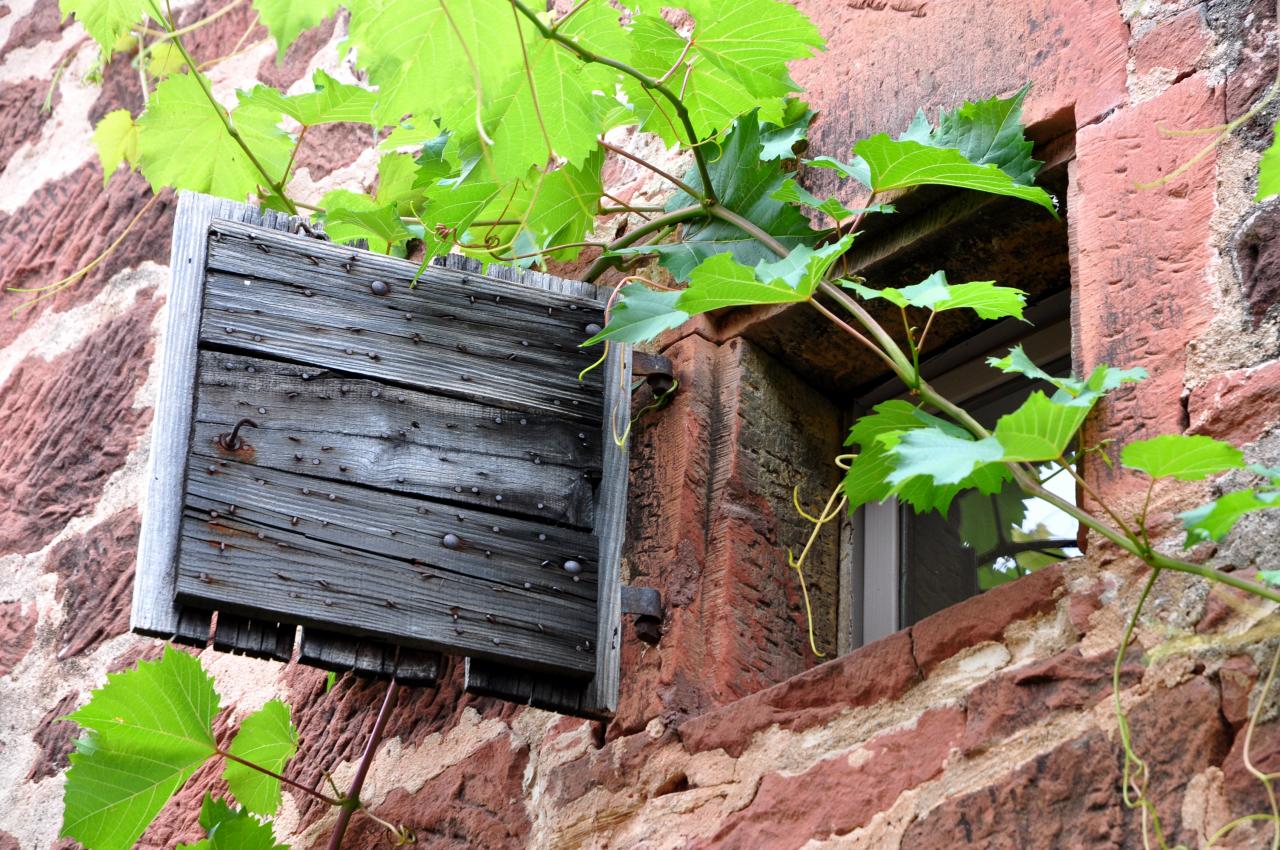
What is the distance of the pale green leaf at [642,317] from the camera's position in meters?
1.75

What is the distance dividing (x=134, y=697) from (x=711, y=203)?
88 centimetres

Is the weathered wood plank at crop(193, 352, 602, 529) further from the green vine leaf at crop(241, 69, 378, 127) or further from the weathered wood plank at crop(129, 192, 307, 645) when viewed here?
the green vine leaf at crop(241, 69, 378, 127)

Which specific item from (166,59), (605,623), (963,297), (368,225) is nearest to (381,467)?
(605,623)

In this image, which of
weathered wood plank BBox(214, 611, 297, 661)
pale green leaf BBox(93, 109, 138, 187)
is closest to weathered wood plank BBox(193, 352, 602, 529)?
weathered wood plank BBox(214, 611, 297, 661)

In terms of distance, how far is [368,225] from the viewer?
84.4 inches

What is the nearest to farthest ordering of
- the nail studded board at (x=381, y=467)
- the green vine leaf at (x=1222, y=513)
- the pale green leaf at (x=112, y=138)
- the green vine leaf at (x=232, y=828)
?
the green vine leaf at (x=1222, y=513) → the nail studded board at (x=381, y=467) → the green vine leaf at (x=232, y=828) → the pale green leaf at (x=112, y=138)

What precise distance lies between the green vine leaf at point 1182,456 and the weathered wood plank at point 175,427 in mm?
942

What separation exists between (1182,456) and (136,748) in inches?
47.1

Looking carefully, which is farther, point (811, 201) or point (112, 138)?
point (112, 138)

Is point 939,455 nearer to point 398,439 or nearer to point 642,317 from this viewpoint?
point 642,317

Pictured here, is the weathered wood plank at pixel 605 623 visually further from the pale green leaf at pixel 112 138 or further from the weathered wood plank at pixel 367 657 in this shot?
the pale green leaf at pixel 112 138

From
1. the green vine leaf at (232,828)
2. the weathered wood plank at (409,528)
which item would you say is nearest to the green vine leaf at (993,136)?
the weathered wood plank at (409,528)

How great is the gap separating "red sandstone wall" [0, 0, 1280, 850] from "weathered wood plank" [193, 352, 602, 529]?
0.19 m

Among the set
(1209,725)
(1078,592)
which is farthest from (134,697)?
(1209,725)
